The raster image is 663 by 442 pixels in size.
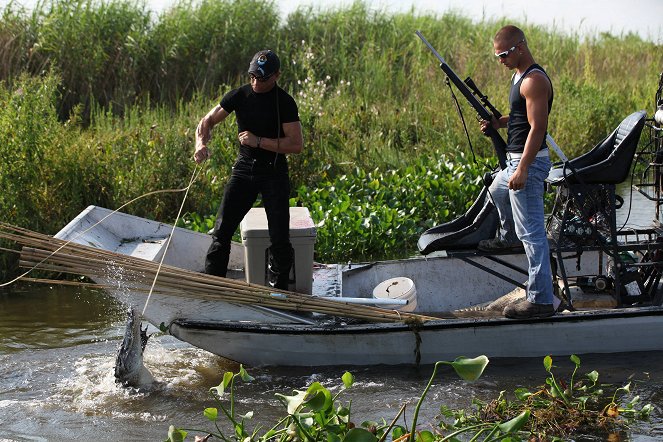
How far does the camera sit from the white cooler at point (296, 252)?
6.39 metres

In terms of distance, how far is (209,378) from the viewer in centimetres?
641

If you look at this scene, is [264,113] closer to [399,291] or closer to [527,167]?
Answer: [399,291]

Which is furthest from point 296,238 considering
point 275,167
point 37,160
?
point 37,160

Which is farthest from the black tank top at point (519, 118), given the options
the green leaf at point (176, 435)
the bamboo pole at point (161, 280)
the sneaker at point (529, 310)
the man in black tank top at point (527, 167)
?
Answer: the green leaf at point (176, 435)

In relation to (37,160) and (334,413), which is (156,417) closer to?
(334,413)

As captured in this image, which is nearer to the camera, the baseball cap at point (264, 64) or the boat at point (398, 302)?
the boat at point (398, 302)

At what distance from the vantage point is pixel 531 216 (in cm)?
576

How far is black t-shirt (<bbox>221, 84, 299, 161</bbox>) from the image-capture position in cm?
624

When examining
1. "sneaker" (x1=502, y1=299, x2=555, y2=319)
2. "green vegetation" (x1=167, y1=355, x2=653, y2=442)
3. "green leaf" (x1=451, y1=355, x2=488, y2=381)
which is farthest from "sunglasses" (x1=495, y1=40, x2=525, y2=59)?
"green leaf" (x1=451, y1=355, x2=488, y2=381)

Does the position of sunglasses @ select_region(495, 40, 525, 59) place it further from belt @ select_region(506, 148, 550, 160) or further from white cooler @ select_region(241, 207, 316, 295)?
white cooler @ select_region(241, 207, 316, 295)

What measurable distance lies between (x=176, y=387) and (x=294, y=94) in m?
6.99

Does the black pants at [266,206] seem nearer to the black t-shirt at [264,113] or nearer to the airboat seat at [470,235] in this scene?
the black t-shirt at [264,113]

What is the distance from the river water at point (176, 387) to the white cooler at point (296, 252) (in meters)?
0.58

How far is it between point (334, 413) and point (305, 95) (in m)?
7.22
